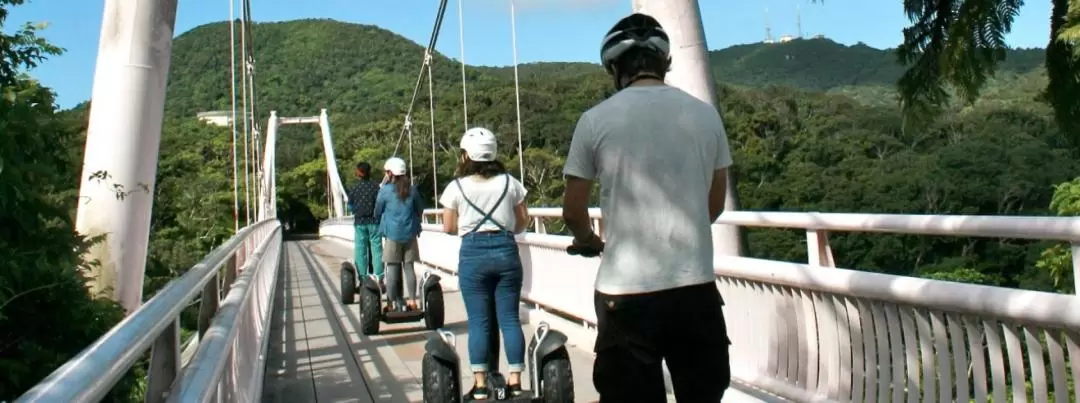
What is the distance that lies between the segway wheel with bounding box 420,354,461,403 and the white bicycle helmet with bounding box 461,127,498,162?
1.00 m

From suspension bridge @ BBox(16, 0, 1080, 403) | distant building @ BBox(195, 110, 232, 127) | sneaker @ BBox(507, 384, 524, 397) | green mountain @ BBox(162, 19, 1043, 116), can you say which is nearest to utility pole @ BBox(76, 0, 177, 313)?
suspension bridge @ BBox(16, 0, 1080, 403)

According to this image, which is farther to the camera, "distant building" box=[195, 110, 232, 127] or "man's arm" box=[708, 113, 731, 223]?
"distant building" box=[195, 110, 232, 127]

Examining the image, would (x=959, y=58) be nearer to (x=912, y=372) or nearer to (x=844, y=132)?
(x=912, y=372)

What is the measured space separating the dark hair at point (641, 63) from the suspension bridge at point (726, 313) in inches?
46.4

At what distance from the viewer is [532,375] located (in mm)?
5066

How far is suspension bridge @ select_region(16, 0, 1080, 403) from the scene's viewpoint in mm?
2877

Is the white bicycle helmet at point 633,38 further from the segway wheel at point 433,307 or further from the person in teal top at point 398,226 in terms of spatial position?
the segway wheel at point 433,307

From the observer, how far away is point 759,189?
61.9 m

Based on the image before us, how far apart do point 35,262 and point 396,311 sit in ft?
13.2

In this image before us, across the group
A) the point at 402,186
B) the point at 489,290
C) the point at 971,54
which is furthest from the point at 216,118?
the point at 489,290

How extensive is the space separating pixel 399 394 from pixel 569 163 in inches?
147

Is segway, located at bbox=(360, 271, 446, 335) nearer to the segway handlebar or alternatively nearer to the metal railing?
the metal railing

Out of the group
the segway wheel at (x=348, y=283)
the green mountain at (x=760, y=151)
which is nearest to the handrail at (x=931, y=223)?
the segway wheel at (x=348, y=283)

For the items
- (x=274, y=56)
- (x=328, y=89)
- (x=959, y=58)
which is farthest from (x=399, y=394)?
(x=274, y=56)
